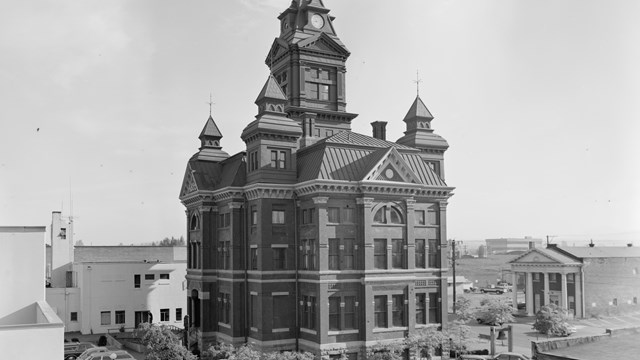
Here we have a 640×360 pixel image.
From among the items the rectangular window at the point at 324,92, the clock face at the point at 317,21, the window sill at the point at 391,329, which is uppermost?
the clock face at the point at 317,21

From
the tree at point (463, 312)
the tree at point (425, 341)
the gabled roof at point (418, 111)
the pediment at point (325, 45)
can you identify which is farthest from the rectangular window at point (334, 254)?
the tree at point (463, 312)

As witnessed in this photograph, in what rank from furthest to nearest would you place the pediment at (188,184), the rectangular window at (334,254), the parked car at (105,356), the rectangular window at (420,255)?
the pediment at (188,184) < the rectangular window at (420,255) < the parked car at (105,356) < the rectangular window at (334,254)

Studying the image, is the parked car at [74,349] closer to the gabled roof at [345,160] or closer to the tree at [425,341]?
the gabled roof at [345,160]

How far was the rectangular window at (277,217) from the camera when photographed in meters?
44.3

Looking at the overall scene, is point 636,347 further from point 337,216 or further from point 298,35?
point 298,35

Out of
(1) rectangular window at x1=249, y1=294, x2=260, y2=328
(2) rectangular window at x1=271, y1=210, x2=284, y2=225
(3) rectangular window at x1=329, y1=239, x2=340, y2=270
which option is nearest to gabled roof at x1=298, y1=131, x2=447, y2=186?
(2) rectangular window at x1=271, y1=210, x2=284, y2=225

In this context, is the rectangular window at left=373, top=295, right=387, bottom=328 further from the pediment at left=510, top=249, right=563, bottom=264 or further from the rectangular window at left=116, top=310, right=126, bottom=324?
the pediment at left=510, top=249, right=563, bottom=264

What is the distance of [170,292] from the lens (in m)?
67.1

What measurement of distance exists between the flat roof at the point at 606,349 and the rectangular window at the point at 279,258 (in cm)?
2005

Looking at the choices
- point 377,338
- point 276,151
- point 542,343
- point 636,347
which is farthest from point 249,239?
point 636,347

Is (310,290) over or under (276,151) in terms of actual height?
under

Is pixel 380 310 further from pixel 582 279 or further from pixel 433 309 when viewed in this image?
pixel 582 279

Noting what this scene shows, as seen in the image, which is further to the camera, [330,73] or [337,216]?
[330,73]

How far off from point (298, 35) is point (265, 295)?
22.9 metres
